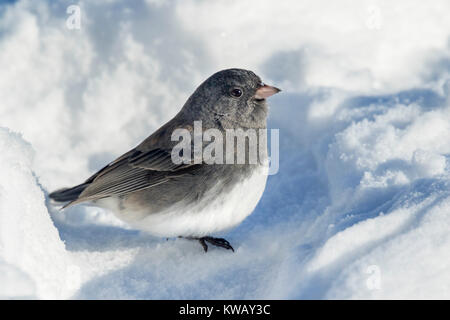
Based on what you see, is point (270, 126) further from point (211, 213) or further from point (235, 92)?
point (211, 213)

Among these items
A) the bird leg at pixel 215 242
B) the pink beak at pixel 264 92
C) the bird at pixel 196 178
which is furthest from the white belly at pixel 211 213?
the pink beak at pixel 264 92

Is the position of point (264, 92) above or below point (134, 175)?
above

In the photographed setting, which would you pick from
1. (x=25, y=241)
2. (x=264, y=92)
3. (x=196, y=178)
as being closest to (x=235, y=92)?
(x=264, y=92)

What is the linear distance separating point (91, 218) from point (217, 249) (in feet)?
2.88

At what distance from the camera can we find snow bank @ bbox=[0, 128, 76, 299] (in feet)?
5.97

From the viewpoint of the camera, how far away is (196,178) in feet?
7.66

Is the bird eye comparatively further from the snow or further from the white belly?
the snow

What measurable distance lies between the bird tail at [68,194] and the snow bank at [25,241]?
21 cm

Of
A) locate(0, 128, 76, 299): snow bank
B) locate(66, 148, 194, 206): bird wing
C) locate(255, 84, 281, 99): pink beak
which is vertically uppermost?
locate(255, 84, 281, 99): pink beak

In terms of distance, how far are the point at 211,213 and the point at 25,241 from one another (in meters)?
0.81

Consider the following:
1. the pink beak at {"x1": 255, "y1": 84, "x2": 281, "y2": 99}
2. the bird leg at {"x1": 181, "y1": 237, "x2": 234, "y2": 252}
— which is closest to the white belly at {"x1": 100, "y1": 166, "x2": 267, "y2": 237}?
the bird leg at {"x1": 181, "y1": 237, "x2": 234, "y2": 252}

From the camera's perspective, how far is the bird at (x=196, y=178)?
2.32 m

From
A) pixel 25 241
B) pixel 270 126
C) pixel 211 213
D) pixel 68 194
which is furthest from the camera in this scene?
pixel 270 126

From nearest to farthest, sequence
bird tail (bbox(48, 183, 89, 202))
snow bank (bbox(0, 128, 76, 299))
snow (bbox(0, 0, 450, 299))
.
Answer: snow bank (bbox(0, 128, 76, 299))
snow (bbox(0, 0, 450, 299))
bird tail (bbox(48, 183, 89, 202))
